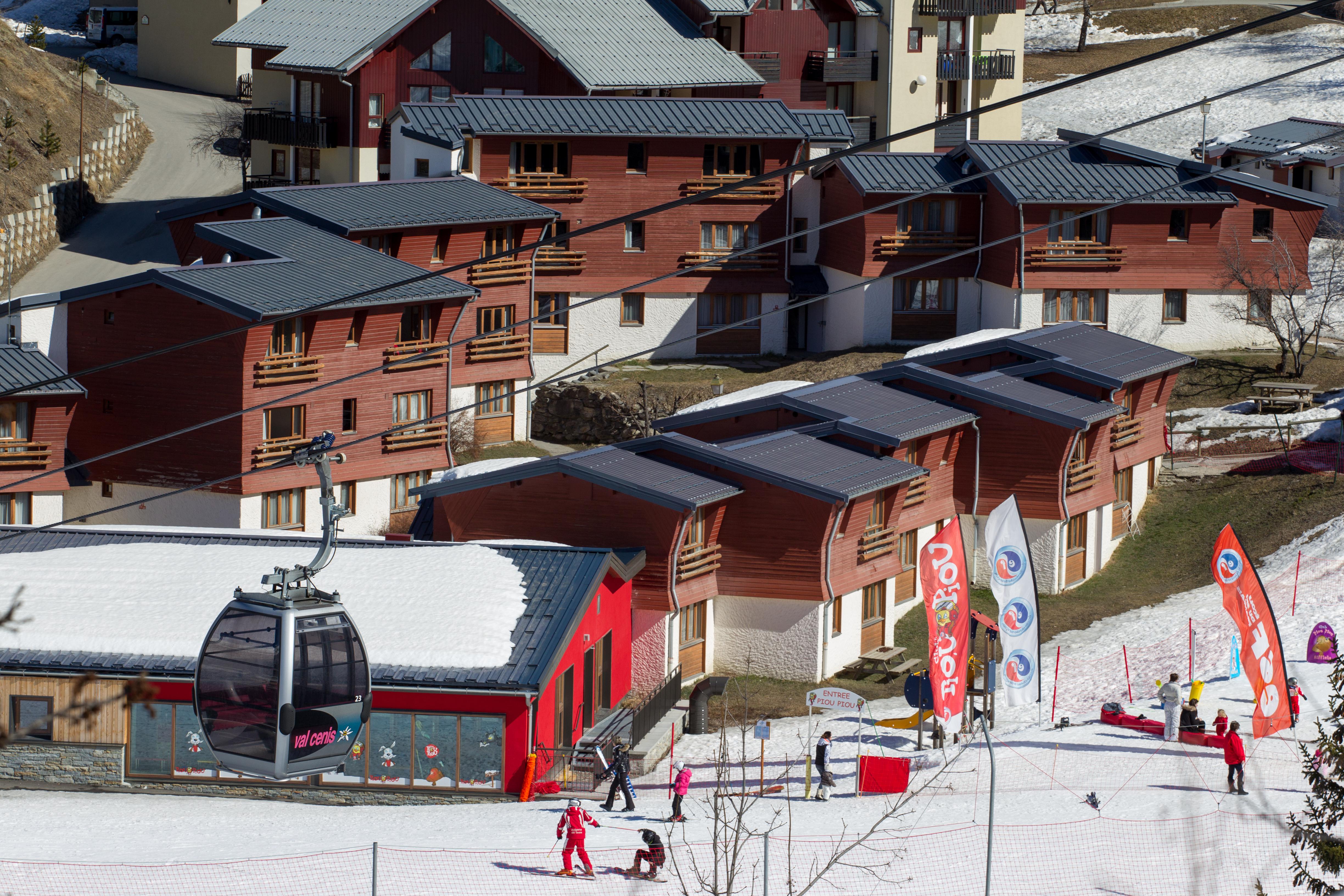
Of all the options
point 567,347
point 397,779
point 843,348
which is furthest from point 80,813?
point 843,348

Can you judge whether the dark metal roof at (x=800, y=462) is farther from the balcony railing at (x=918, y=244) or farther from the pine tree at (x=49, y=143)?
the pine tree at (x=49, y=143)

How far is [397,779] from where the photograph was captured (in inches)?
1425

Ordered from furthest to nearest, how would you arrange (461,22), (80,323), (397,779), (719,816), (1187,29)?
(1187,29) < (461,22) < (80,323) < (397,779) < (719,816)

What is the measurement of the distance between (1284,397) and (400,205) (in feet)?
95.1

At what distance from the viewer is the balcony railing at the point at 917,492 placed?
49094mm

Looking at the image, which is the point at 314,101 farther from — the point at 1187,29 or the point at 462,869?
the point at 1187,29

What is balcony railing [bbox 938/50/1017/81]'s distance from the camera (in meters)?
80.2

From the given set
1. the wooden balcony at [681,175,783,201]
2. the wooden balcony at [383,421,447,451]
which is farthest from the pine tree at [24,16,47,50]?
the wooden balcony at [383,421,447,451]

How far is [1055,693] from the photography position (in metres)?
42.5

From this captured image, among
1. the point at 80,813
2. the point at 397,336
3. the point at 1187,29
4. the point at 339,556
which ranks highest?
the point at 1187,29

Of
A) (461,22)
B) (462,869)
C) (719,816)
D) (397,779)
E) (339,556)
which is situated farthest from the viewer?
(461,22)

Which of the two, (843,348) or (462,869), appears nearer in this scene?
(462,869)

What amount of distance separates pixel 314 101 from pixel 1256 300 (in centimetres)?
3600

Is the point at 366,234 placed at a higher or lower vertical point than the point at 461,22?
lower
